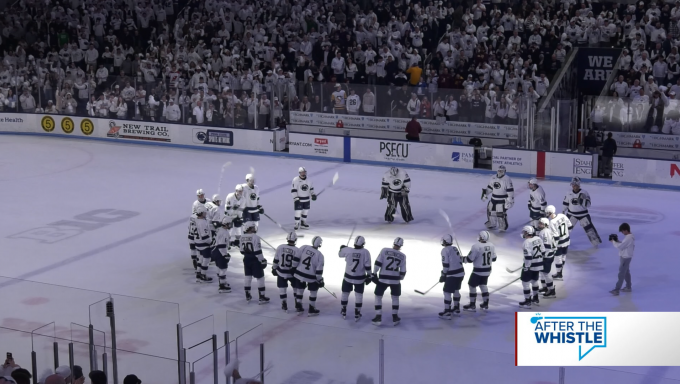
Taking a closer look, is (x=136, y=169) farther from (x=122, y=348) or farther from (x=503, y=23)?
(x=122, y=348)

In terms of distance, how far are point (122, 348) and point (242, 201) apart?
7.53m

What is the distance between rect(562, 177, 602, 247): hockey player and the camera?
16984 millimetres

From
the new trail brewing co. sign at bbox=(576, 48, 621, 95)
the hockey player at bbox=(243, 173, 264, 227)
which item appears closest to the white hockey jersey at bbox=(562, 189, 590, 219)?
the hockey player at bbox=(243, 173, 264, 227)

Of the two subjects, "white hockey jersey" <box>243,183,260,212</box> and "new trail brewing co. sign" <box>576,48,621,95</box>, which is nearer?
"white hockey jersey" <box>243,183,260,212</box>

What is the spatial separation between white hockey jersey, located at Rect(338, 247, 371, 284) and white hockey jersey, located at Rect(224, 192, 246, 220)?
4.20m

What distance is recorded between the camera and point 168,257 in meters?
16.8

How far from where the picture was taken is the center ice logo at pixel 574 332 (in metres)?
9.45

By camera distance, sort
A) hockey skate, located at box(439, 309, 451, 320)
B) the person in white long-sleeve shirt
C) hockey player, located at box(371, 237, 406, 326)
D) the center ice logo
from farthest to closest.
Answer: the person in white long-sleeve shirt < hockey skate, located at box(439, 309, 451, 320) < hockey player, located at box(371, 237, 406, 326) < the center ice logo

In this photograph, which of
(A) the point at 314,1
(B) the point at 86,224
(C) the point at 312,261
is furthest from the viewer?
(A) the point at 314,1

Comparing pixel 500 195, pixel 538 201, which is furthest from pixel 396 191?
pixel 538 201

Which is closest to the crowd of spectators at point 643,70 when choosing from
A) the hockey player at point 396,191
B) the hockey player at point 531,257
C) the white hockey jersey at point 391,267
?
the hockey player at point 396,191

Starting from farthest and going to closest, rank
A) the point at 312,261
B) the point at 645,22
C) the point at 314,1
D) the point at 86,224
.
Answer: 1. the point at 314,1
2. the point at 645,22
3. the point at 86,224
4. the point at 312,261

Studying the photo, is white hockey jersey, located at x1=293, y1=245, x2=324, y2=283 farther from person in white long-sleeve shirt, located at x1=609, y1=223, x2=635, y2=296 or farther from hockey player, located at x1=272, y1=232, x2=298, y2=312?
person in white long-sleeve shirt, located at x1=609, y1=223, x2=635, y2=296

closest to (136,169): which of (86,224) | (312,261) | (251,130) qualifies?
(251,130)
